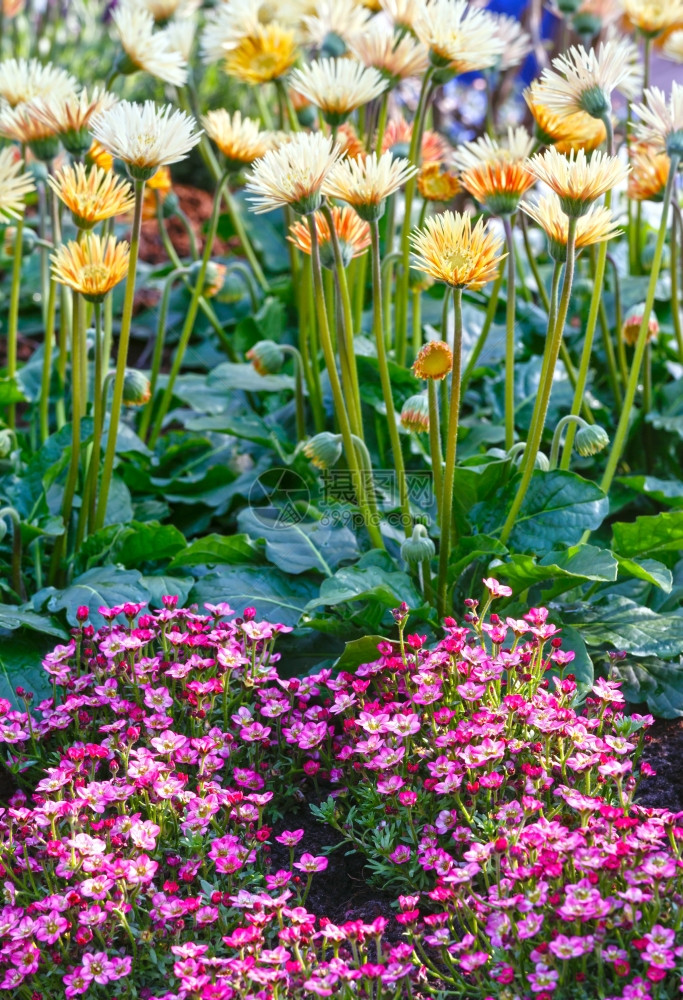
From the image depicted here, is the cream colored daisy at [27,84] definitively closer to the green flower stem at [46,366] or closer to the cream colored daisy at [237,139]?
the cream colored daisy at [237,139]

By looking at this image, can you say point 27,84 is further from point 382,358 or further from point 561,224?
point 561,224

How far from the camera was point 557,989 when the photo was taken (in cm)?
145

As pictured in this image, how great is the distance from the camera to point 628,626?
2201 millimetres

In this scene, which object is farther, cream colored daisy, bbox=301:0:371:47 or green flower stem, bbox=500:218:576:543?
cream colored daisy, bbox=301:0:371:47

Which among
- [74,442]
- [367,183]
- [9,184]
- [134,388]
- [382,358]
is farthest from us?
[134,388]

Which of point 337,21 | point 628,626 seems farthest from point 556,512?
point 337,21

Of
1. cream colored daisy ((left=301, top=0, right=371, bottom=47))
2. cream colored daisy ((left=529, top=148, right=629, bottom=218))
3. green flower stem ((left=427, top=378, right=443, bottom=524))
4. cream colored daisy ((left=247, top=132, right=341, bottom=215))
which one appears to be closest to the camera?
cream colored daisy ((left=529, top=148, right=629, bottom=218))

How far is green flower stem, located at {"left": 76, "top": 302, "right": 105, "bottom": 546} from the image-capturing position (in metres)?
2.37

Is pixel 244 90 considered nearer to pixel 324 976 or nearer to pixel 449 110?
pixel 449 110

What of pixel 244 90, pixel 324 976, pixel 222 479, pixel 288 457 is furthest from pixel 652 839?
pixel 244 90

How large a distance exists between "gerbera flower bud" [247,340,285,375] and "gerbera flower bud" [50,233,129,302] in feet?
1.52

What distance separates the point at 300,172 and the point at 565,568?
0.92m

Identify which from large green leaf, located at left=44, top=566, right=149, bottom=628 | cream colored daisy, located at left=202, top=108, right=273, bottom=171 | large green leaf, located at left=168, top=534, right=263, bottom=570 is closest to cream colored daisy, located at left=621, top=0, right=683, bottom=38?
cream colored daisy, located at left=202, top=108, right=273, bottom=171

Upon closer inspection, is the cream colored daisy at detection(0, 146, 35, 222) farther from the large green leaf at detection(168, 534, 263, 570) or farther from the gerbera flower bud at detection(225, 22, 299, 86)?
the large green leaf at detection(168, 534, 263, 570)
